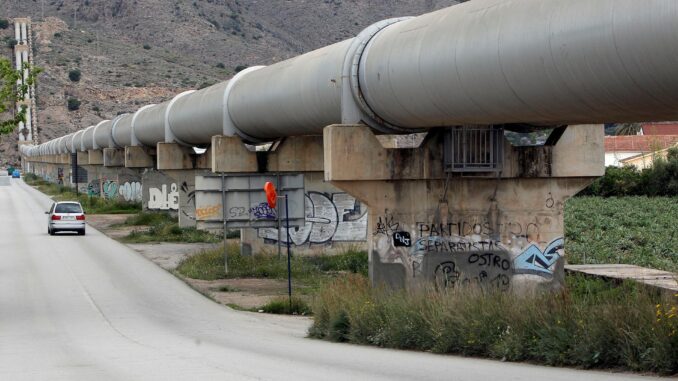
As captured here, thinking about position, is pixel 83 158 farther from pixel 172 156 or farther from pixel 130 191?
pixel 172 156

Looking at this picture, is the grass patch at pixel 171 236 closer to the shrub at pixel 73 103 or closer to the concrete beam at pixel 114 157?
the concrete beam at pixel 114 157

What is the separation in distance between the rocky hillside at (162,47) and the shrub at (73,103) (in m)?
0.17

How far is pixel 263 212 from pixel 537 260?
370 inches

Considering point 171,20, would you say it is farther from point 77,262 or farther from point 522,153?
point 522,153

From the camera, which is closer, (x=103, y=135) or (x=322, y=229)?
(x=322, y=229)

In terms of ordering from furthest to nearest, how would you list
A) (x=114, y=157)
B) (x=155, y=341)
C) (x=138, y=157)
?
(x=114, y=157) → (x=138, y=157) → (x=155, y=341)

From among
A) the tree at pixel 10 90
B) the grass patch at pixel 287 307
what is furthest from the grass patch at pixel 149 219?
the grass patch at pixel 287 307

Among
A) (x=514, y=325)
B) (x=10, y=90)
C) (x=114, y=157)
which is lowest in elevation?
(x=514, y=325)

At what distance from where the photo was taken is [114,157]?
229 ft

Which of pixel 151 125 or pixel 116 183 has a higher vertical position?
pixel 151 125

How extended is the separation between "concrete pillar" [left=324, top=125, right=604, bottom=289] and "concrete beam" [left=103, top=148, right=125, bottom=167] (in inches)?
1951

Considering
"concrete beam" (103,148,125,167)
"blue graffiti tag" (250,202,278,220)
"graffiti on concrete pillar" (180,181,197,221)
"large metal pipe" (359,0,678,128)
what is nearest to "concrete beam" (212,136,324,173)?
"blue graffiti tag" (250,202,278,220)

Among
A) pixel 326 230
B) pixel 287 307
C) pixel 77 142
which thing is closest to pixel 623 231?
pixel 326 230

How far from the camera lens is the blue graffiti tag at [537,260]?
2170 cm
